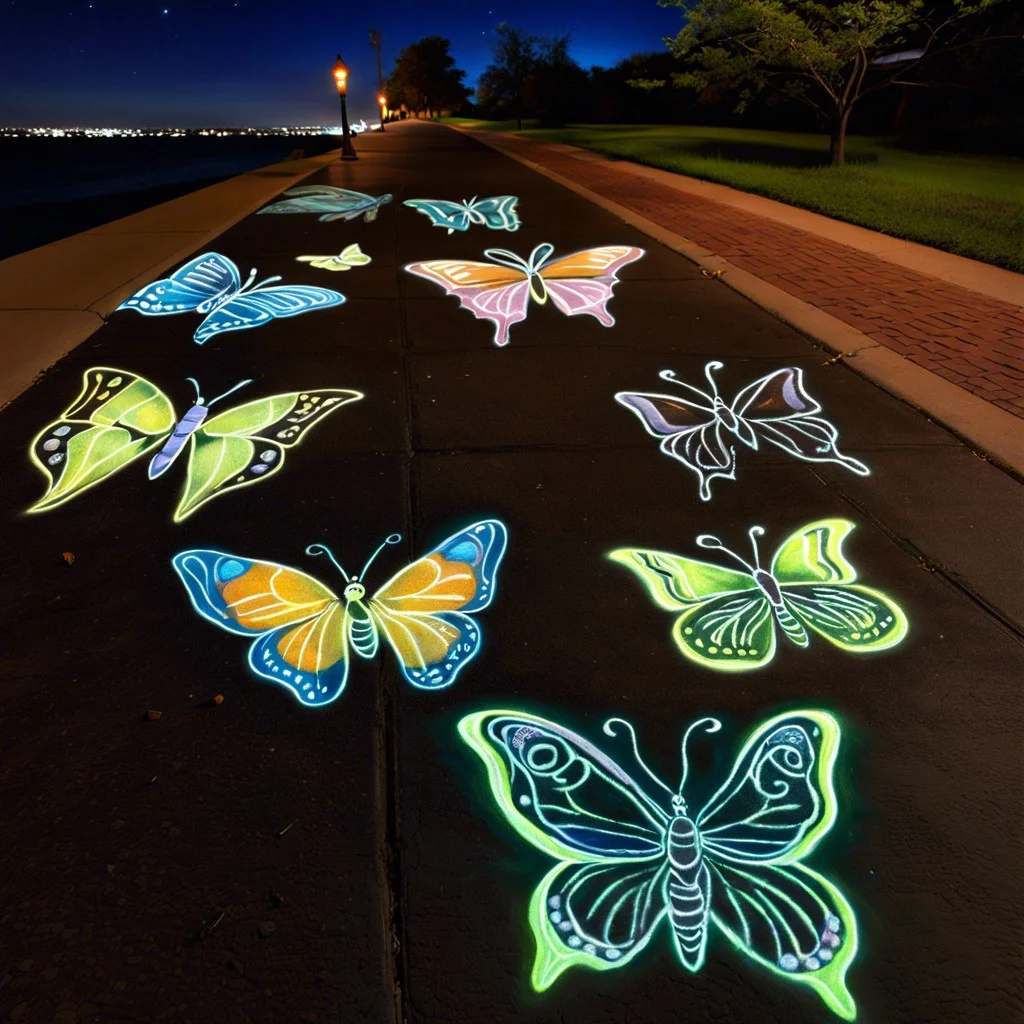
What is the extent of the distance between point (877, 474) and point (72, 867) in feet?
12.3

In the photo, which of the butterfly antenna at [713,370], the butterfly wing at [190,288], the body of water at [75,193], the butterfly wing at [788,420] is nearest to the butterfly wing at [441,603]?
the butterfly wing at [788,420]

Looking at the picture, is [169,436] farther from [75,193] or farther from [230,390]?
[75,193]

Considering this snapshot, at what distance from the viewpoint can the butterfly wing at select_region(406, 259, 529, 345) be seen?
5.91 m

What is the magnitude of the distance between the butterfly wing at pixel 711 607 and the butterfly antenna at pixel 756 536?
0.15 meters

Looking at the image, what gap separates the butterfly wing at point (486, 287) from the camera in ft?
19.4

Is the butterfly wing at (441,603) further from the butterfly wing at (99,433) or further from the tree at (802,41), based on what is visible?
the tree at (802,41)

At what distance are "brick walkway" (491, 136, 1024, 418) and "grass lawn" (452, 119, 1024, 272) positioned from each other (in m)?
1.24

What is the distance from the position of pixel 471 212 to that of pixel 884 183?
7676 millimetres

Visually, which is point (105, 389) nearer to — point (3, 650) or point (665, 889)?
point (3, 650)

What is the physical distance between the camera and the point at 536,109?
2221 inches

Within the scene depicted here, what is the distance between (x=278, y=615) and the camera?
271 centimetres

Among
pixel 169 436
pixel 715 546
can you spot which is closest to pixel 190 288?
pixel 169 436

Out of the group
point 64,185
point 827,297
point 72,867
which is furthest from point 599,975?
point 64,185

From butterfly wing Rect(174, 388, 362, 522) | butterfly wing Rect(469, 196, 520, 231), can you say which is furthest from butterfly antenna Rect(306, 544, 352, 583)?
butterfly wing Rect(469, 196, 520, 231)
